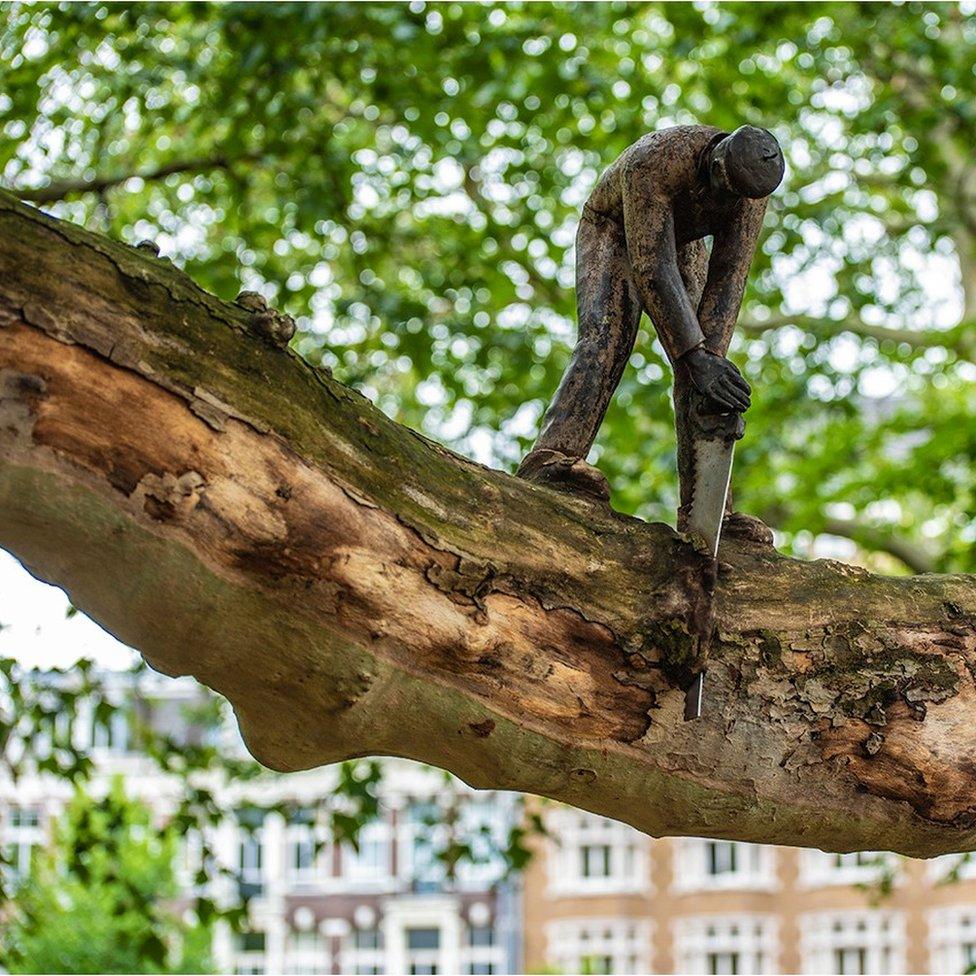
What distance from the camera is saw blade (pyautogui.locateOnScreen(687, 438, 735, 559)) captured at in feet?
9.98

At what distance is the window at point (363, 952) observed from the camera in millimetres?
29203

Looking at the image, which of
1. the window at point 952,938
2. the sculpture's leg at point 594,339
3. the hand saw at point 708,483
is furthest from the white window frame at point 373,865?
the hand saw at point 708,483

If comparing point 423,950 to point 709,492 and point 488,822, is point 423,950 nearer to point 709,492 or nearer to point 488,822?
point 488,822

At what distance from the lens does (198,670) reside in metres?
2.67

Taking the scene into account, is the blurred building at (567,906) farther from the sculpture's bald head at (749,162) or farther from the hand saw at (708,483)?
the sculpture's bald head at (749,162)

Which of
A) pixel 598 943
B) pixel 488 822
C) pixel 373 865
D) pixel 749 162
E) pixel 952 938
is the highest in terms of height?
pixel 749 162

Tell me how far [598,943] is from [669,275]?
86.9ft

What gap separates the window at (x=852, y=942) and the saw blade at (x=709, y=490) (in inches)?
971

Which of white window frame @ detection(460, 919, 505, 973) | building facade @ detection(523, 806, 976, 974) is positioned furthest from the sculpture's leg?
Result: white window frame @ detection(460, 919, 505, 973)

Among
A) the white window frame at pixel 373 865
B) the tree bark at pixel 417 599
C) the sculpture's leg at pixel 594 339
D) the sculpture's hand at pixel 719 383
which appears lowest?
the white window frame at pixel 373 865

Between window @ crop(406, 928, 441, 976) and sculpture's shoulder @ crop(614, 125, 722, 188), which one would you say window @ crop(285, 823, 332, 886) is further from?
sculpture's shoulder @ crop(614, 125, 722, 188)

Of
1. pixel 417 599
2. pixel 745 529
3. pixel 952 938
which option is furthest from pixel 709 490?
pixel 952 938

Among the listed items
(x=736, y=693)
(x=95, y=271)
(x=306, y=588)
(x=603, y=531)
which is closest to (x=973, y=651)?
(x=736, y=693)

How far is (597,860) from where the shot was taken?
94.2 ft
